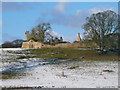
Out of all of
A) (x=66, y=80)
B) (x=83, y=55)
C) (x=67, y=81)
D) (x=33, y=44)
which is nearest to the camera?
(x=67, y=81)

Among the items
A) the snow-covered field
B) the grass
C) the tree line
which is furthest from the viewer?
the tree line

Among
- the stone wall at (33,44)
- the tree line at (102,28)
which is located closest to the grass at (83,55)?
the tree line at (102,28)

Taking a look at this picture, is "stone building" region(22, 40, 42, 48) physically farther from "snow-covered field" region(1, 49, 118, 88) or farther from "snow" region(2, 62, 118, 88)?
"snow" region(2, 62, 118, 88)

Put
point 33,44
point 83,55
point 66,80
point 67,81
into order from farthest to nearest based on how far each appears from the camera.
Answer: point 33,44 < point 83,55 < point 66,80 < point 67,81

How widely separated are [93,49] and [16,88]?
3077 centimetres

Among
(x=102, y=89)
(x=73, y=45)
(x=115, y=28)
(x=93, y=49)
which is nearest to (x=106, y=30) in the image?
(x=115, y=28)

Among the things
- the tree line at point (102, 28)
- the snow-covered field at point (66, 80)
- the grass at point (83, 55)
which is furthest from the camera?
the tree line at point (102, 28)

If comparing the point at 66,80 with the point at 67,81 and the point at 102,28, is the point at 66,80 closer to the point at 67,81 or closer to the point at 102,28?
the point at 67,81

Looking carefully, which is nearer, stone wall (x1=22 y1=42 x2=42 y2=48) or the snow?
the snow

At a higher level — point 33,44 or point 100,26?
point 100,26

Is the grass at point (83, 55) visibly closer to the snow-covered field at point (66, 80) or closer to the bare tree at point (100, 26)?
the bare tree at point (100, 26)

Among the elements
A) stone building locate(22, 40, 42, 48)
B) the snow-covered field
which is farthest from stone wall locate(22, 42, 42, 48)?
the snow-covered field

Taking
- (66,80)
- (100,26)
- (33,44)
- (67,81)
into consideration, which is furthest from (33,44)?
(67,81)

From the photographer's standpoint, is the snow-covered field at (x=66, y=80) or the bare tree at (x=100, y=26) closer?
the snow-covered field at (x=66, y=80)
